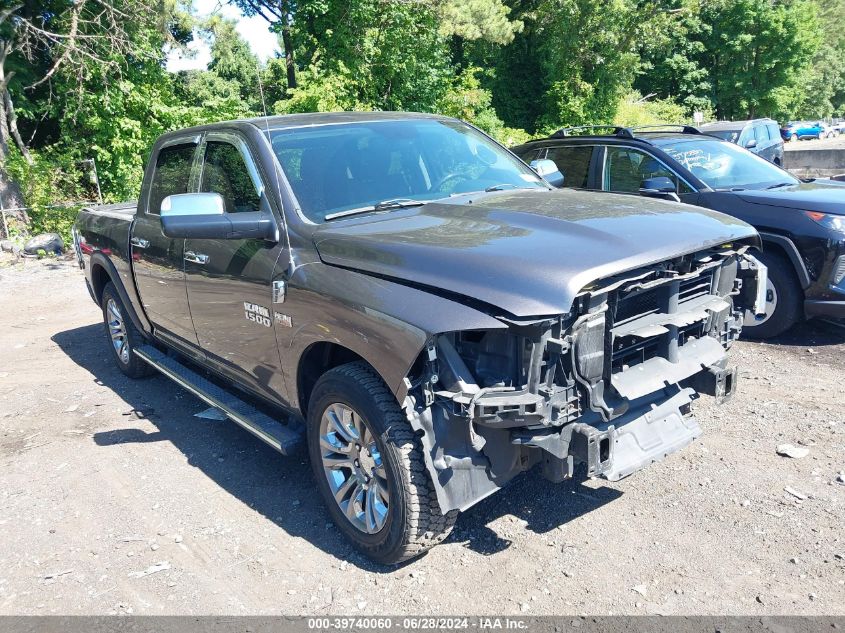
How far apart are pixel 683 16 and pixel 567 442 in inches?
1496

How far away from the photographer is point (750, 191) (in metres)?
6.58

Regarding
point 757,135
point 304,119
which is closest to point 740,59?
point 757,135

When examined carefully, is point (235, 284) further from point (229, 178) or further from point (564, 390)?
point (564, 390)

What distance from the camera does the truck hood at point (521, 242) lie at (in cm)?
279

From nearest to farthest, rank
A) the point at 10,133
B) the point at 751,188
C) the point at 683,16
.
A: the point at 751,188
the point at 10,133
the point at 683,16

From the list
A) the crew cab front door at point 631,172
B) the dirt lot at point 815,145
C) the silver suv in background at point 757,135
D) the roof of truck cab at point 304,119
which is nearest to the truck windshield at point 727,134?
the silver suv in background at point 757,135

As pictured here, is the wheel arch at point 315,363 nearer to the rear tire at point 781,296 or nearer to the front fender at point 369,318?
the front fender at point 369,318

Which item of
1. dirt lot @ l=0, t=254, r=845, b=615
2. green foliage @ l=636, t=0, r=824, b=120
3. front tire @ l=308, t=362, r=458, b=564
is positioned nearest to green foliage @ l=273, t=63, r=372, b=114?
dirt lot @ l=0, t=254, r=845, b=615

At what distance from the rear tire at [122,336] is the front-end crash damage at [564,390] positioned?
397cm

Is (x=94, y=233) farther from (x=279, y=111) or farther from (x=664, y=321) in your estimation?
(x=279, y=111)

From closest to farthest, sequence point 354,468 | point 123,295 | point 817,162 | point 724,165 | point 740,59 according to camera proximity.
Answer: point 354,468 < point 123,295 < point 724,165 < point 817,162 < point 740,59

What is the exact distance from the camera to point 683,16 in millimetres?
35250

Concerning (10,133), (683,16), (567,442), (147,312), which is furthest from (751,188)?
(683,16)

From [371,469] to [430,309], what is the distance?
36.2 inches
